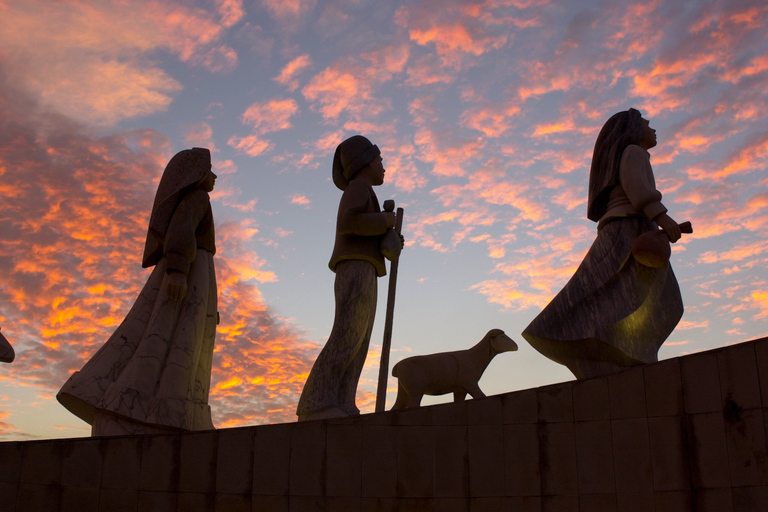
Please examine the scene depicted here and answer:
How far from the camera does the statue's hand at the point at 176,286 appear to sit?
27.8 ft

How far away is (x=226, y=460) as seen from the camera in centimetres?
682

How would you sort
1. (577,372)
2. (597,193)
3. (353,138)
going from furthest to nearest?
1. (353,138)
2. (597,193)
3. (577,372)

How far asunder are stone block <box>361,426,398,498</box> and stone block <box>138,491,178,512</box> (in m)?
1.60

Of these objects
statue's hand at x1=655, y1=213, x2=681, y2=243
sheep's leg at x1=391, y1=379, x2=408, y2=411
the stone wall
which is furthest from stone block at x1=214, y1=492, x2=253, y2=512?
statue's hand at x1=655, y1=213, x2=681, y2=243

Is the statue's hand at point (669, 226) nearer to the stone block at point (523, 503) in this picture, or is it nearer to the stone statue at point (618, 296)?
the stone statue at point (618, 296)

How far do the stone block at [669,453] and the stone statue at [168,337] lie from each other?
171 inches

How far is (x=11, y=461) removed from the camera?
6.86m

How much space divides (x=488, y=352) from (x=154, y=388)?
138 inches

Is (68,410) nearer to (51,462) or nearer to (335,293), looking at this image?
(51,462)

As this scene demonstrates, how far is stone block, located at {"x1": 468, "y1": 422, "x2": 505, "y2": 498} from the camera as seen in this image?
6520 millimetres

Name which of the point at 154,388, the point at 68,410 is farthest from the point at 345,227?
the point at 68,410

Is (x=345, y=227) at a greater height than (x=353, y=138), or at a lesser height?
lesser

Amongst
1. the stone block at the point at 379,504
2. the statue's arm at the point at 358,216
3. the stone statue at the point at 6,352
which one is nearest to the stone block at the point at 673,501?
the stone block at the point at 379,504

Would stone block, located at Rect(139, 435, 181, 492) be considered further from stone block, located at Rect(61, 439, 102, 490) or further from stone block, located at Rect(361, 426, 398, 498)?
stone block, located at Rect(361, 426, 398, 498)
